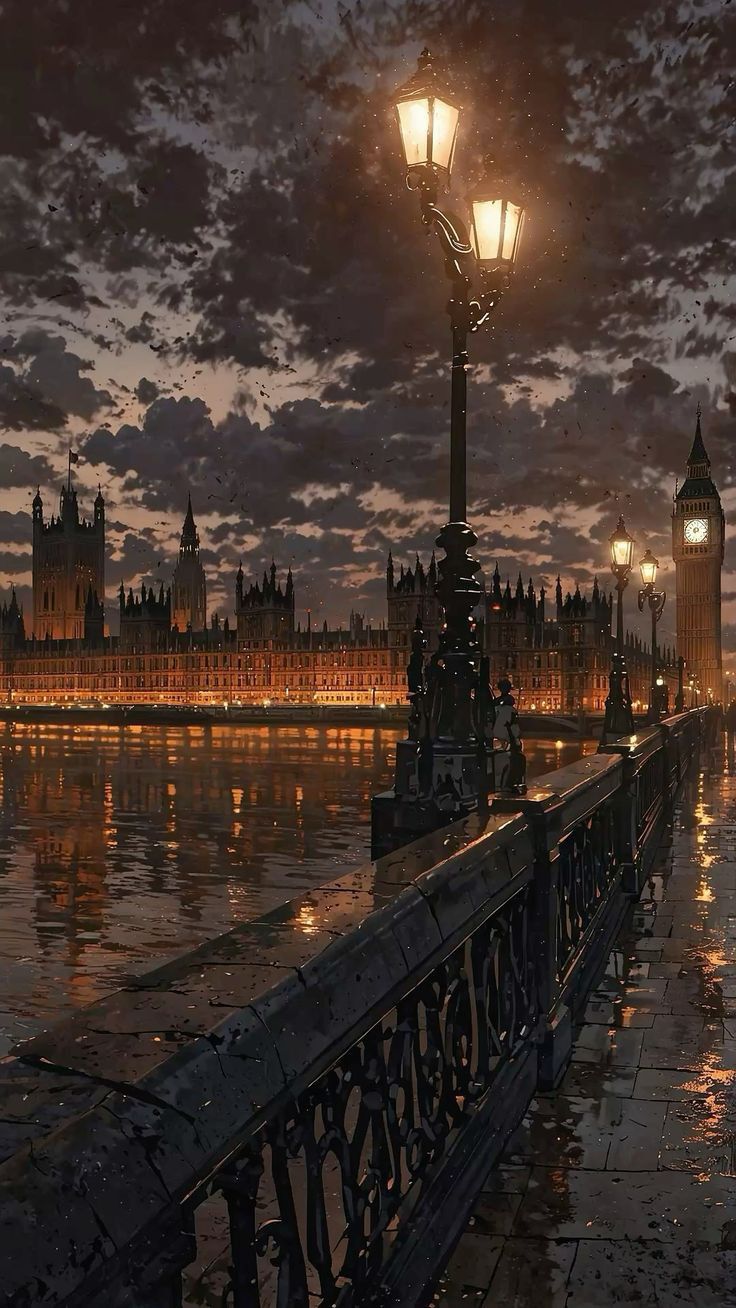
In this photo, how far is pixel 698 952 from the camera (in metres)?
8.08

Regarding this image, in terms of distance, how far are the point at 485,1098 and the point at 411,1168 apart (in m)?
1.02

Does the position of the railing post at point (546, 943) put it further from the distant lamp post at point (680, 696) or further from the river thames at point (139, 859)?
the distant lamp post at point (680, 696)

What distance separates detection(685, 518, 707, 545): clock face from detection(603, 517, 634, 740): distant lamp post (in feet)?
485

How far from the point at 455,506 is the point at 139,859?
304 inches

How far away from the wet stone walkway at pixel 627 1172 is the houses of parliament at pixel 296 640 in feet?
373

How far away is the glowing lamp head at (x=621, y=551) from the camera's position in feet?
73.9

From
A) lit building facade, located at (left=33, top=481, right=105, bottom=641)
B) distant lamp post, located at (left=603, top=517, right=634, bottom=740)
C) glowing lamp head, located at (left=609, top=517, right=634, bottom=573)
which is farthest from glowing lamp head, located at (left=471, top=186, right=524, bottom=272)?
lit building facade, located at (left=33, top=481, right=105, bottom=641)

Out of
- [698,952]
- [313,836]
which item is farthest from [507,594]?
[698,952]

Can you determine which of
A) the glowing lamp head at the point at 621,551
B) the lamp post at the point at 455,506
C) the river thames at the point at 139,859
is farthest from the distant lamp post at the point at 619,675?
the lamp post at the point at 455,506

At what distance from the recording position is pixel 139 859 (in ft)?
50.2

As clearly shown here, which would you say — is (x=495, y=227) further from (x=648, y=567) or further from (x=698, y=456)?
(x=698, y=456)

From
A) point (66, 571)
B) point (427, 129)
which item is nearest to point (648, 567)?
point (427, 129)

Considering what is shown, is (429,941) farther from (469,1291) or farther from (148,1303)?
(148,1303)

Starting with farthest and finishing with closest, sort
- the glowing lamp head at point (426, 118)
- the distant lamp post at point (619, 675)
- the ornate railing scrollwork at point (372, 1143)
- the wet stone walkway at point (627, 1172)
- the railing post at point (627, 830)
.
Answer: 1. the distant lamp post at point (619, 675)
2. the glowing lamp head at point (426, 118)
3. the railing post at point (627, 830)
4. the wet stone walkway at point (627, 1172)
5. the ornate railing scrollwork at point (372, 1143)
